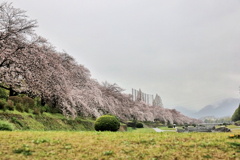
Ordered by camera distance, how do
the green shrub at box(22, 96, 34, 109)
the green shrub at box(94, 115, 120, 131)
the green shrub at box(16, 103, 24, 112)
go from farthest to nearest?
1. the green shrub at box(22, 96, 34, 109)
2. the green shrub at box(94, 115, 120, 131)
3. the green shrub at box(16, 103, 24, 112)

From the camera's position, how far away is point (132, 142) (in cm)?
777

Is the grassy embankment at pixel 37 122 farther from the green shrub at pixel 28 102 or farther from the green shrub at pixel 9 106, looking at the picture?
the green shrub at pixel 28 102

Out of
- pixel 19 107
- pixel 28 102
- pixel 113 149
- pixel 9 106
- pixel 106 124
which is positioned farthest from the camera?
pixel 28 102


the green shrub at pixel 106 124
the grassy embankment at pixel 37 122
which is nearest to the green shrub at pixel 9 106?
the grassy embankment at pixel 37 122

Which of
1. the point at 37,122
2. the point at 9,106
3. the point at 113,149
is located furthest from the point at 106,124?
the point at 113,149

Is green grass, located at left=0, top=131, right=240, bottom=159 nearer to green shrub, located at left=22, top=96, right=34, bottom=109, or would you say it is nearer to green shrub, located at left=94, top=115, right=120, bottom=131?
green shrub, located at left=94, top=115, right=120, bottom=131

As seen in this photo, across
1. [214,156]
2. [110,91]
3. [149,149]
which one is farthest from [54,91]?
[110,91]

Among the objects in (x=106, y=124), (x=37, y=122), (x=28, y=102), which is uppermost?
(x=28, y=102)

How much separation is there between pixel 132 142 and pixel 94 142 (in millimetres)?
1638

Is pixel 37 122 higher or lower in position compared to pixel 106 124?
higher

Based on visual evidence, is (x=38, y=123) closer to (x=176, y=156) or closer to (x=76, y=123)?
(x=76, y=123)

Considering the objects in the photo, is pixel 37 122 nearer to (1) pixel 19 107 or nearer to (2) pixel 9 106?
(1) pixel 19 107

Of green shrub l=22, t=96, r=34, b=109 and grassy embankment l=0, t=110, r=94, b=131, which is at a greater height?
green shrub l=22, t=96, r=34, b=109

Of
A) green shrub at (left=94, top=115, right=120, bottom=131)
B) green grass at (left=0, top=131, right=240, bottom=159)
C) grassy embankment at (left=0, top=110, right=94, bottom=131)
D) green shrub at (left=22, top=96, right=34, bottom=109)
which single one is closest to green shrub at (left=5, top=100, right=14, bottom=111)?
grassy embankment at (left=0, top=110, right=94, bottom=131)
